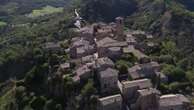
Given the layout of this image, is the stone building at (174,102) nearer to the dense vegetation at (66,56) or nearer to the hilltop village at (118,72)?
the hilltop village at (118,72)

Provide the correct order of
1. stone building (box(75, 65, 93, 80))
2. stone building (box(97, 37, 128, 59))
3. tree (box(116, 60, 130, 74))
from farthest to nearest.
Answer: stone building (box(97, 37, 128, 59)), tree (box(116, 60, 130, 74)), stone building (box(75, 65, 93, 80))

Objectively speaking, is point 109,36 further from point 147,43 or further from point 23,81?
point 23,81

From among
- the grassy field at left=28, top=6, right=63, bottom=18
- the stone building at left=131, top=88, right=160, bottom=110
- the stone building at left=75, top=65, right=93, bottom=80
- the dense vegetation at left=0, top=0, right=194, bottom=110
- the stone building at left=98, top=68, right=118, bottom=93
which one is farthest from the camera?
the grassy field at left=28, top=6, right=63, bottom=18

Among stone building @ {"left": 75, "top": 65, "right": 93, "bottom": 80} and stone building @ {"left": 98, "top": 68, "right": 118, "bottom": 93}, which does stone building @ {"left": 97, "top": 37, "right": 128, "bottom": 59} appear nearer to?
stone building @ {"left": 75, "top": 65, "right": 93, "bottom": 80}

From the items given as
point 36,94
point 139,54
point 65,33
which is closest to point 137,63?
point 139,54

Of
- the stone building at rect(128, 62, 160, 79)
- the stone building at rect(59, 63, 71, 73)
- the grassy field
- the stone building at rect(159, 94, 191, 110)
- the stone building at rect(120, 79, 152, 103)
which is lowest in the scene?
the stone building at rect(159, 94, 191, 110)

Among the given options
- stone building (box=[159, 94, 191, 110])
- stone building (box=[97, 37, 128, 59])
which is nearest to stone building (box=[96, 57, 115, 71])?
stone building (box=[97, 37, 128, 59])
